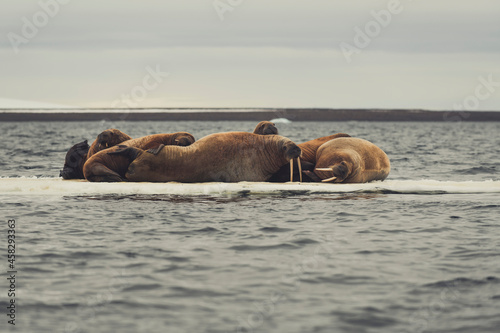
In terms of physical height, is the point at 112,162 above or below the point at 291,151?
below

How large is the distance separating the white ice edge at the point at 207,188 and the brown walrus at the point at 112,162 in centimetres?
66

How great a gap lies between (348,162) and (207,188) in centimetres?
311

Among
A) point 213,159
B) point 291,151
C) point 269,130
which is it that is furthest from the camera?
point 269,130

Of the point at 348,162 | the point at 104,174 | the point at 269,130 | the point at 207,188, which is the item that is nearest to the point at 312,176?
the point at 348,162

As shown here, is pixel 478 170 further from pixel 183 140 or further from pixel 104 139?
pixel 104 139

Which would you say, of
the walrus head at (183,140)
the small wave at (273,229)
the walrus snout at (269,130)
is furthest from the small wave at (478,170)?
the small wave at (273,229)

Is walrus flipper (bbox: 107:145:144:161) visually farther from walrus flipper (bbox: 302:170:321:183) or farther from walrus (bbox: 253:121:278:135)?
walrus flipper (bbox: 302:170:321:183)

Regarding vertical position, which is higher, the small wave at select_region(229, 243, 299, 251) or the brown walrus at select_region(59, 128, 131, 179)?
the brown walrus at select_region(59, 128, 131, 179)

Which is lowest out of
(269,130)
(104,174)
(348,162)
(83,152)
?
(104,174)

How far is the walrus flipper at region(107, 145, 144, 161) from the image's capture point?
1438cm

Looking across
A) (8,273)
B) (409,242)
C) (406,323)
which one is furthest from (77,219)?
(406,323)

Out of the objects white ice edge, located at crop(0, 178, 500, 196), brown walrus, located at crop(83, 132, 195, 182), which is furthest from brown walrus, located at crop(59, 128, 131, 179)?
white ice edge, located at crop(0, 178, 500, 196)

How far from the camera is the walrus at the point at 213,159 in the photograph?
1434 cm

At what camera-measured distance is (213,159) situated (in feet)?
47.0
